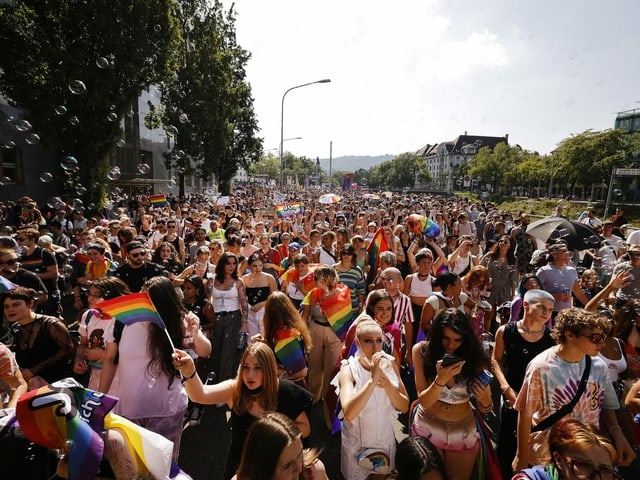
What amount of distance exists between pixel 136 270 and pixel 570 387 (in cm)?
470

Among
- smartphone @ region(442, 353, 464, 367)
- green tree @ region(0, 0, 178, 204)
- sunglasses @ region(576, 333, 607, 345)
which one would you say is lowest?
smartphone @ region(442, 353, 464, 367)

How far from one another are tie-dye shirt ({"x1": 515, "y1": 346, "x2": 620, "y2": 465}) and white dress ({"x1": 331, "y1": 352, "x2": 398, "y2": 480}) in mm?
915

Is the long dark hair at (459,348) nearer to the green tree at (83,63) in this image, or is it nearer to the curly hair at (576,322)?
the curly hair at (576,322)

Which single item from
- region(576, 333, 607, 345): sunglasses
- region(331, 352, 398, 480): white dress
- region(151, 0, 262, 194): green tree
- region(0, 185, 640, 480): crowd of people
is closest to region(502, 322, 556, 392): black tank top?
region(0, 185, 640, 480): crowd of people

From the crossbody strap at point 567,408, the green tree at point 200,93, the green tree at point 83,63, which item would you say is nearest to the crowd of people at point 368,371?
the crossbody strap at point 567,408

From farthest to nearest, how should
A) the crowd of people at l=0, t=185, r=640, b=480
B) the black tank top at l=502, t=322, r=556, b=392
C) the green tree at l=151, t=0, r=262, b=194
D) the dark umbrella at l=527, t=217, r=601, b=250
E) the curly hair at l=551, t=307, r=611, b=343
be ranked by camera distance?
the green tree at l=151, t=0, r=262, b=194, the dark umbrella at l=527, t=217, r=601, b=250, the black tank top at l=502, t=322, r=556, b=392, the curly hair at l=551, t=307, r=611, b=343, the crowd of people at l=0, t=185, r=640, b=480

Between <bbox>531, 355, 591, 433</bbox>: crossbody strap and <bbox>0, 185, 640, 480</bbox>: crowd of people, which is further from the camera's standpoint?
<bbox>531, 355, 591, 433</bbox>: crossbody strap

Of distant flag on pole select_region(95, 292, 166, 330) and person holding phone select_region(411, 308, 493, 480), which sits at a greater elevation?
distant flag on pole select_region(95, 292, 166, 330)

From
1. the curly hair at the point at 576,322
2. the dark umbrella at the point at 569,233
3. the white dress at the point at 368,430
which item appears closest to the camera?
the curly hair at the point at 576,322

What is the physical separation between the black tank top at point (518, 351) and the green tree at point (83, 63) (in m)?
13.1

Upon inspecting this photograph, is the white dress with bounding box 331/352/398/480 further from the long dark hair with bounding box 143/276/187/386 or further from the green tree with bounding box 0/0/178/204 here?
the green tree with bounding box 0/0/178/204

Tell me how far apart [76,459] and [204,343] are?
1492mm

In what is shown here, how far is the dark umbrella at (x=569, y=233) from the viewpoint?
8281 mm

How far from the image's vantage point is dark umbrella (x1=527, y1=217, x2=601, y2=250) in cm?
828
